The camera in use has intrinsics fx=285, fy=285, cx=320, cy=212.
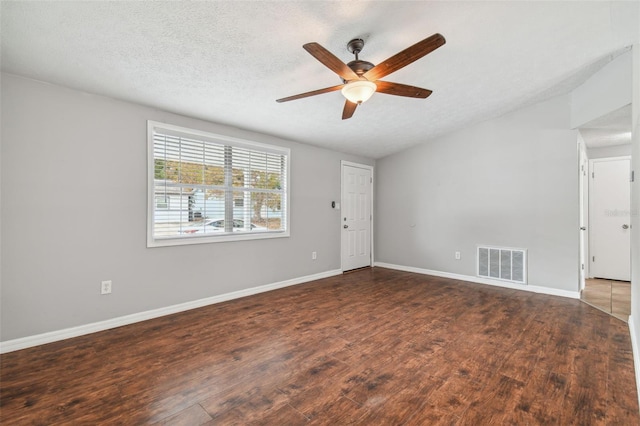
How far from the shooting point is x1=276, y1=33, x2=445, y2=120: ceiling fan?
173 cm

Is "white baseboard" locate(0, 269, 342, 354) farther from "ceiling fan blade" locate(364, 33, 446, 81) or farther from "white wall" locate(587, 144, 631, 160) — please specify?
"white wall" locate(587, 144, 631, 160)

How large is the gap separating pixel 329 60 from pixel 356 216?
4035 millimetres

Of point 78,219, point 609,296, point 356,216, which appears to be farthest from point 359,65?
point 609,296

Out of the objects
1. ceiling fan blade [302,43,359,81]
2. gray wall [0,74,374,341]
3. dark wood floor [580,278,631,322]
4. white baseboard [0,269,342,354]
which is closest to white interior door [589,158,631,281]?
dark wood floor [580,278,631,322]

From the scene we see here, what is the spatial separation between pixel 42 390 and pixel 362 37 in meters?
3.43

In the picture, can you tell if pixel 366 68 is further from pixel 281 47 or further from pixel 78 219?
pixel 78 219

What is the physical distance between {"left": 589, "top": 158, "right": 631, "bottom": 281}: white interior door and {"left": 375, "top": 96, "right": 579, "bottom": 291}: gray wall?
A: 1682 mm

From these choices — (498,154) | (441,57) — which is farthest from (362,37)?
(498,154)

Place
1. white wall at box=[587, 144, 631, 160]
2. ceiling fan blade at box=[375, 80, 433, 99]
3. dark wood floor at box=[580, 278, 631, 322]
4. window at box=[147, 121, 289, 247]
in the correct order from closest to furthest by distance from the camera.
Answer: ceiling fan blade at box=[375, 80, 433, 99] < window at box=[147, 121, 289, 247] < dark wood floor at box=[580, 278, 631, 322] < white wall at box=[587, 144, 631, 160]

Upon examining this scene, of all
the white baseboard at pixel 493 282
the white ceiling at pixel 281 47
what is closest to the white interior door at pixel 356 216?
the white baseboard at pixel 493 282

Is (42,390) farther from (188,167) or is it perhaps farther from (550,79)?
(550,79)

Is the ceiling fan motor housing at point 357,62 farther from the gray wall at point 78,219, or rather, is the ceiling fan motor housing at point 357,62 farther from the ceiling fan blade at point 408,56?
the gray wall at point 78,219

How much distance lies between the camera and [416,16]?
218cm

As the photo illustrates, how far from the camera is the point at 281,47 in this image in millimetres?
2340
